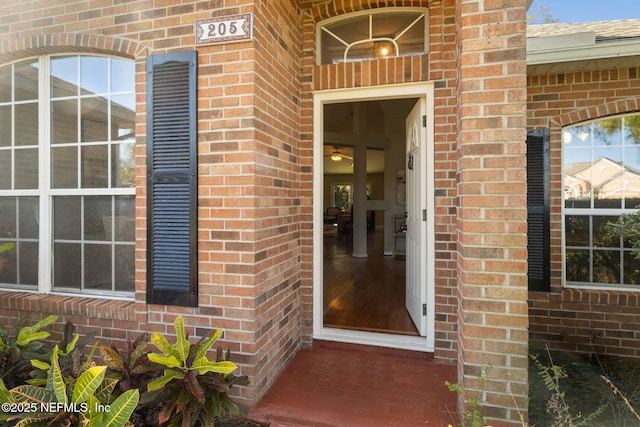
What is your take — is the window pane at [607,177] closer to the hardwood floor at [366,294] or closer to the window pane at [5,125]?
Result: the hardwood floor at [366,294]

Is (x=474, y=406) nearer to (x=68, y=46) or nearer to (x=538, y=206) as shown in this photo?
(x=538, y=206)

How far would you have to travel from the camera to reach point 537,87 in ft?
10.8

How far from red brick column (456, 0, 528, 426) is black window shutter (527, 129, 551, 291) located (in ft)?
5.39

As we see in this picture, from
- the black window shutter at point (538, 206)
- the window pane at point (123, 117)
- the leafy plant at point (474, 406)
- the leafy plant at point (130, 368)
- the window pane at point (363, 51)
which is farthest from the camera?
the black window shutter at point (538, 206)

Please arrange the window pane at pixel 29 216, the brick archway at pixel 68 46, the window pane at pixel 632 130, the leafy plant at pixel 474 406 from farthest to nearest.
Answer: the window pane at pixel 632 130 → the window pane at pixel 29 216 → the brick archway at pixel 68 46 → the leafy plant at pixel 474 406

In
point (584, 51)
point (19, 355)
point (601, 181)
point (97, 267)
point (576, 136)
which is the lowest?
point (19, 355)

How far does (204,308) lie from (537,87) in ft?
11.9

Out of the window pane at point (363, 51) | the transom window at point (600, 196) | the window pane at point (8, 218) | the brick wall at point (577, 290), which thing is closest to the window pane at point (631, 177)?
the transom window at point (600, 196)

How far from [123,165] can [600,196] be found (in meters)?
4.40

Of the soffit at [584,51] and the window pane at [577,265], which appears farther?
the window pane at [577,265]

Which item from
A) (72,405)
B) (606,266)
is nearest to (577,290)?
(606,266)

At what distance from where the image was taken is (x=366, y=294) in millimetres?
4625

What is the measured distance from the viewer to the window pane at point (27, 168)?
9.52 feet

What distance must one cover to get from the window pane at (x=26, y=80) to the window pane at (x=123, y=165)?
3.24 feet
